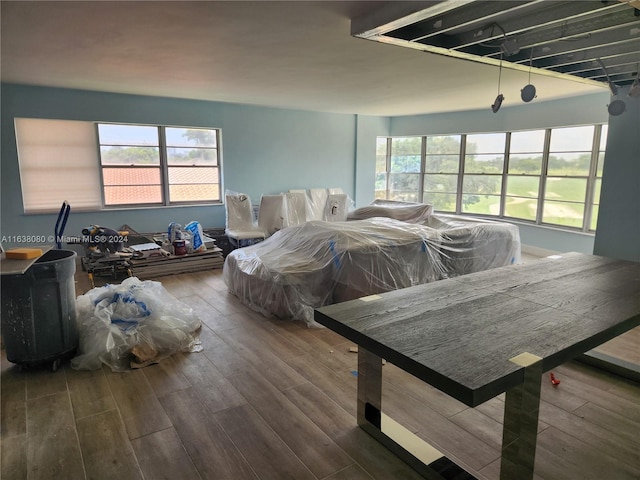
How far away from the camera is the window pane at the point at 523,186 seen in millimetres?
6891

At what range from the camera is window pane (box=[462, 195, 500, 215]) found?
755 centimetres

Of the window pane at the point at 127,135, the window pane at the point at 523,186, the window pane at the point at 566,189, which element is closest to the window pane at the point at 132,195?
the window pane at the point at 127,135

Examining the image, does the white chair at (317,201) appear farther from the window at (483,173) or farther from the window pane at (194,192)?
the window at (483,173)

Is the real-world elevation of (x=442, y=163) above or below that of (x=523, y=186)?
above

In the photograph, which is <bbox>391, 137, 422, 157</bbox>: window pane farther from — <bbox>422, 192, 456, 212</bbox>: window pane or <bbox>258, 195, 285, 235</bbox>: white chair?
<bbox>258, 195, 285, 235</bbox>: white chair

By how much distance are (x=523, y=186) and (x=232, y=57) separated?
5.64 m

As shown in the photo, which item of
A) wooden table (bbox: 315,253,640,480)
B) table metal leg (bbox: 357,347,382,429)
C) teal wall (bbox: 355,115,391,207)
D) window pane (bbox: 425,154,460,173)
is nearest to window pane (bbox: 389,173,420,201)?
window pane (bbox: 425,154,460,173)

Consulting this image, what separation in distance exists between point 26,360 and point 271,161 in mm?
5288

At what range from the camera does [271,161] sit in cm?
738

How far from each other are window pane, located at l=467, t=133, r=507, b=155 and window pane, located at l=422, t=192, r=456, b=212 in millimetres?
963

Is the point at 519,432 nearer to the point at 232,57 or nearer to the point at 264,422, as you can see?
the point at 264,422

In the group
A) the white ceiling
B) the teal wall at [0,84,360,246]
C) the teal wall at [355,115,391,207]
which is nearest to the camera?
the white ceiling

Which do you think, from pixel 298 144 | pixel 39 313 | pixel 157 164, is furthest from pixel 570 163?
pixel 39 313

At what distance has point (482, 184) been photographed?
7.72m
